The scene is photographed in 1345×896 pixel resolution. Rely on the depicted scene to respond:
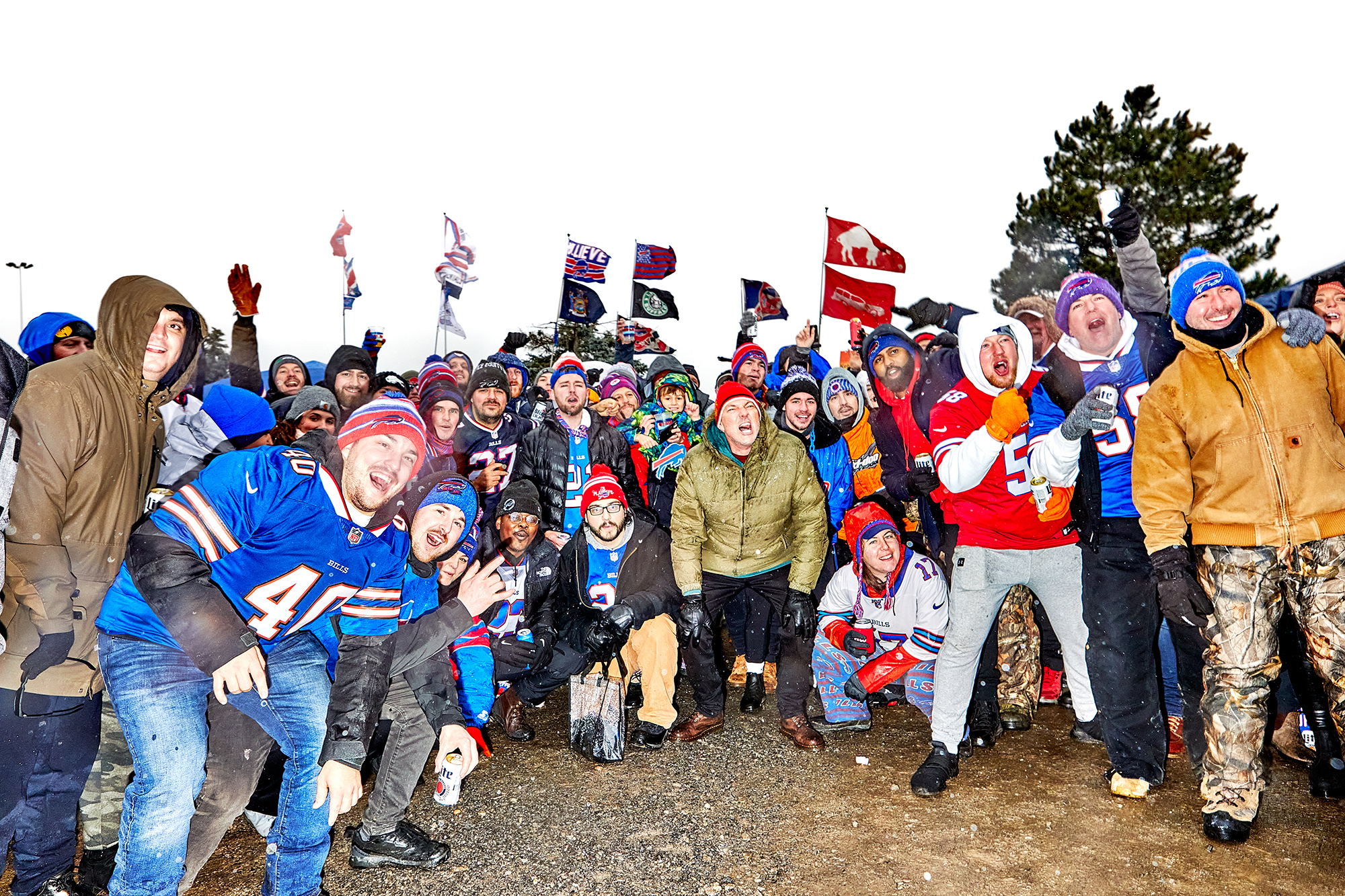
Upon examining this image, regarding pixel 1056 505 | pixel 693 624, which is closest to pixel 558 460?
pixel 693 624

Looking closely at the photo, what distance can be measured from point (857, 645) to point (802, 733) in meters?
0.70

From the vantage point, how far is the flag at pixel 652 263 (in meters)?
15.2

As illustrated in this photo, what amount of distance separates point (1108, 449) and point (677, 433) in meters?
3.70

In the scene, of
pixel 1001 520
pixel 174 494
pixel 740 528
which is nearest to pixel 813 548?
pixel 740 528

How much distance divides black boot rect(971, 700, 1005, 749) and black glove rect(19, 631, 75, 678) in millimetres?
4697

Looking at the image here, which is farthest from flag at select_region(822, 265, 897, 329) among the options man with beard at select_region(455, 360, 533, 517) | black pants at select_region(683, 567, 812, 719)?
black pants at select_region(683, 567, 812, 719)

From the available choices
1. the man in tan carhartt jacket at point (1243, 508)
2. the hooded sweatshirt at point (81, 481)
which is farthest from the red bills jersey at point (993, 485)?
the hooded sweatshirt at point (81, 481)

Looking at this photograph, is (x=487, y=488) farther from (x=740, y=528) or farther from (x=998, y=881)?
(x=998, y=881)

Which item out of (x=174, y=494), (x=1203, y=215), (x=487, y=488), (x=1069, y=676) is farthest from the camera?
(x=1203, y=215)

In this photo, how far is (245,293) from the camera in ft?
23.2

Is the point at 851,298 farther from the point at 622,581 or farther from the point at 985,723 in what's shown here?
the point at 985,723

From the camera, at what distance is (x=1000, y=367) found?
4141mm

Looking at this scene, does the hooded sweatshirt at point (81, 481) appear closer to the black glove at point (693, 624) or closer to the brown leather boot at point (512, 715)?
the brown leather boot at point (512, 715)

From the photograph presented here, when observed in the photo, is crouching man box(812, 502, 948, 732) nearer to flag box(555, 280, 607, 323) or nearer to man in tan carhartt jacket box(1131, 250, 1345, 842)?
man in tan carhartt jacket box(1131, 250, 1345, 842)
